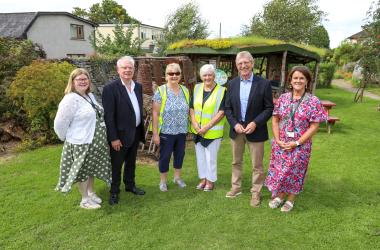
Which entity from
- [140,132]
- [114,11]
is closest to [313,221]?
[140,132]

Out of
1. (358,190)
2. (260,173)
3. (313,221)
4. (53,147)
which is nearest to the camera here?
(313,221)

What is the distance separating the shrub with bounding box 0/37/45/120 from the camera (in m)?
8.04

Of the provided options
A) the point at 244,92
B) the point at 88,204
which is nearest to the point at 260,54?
the point at 244,92

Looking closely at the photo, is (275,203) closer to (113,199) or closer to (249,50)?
(113,199)

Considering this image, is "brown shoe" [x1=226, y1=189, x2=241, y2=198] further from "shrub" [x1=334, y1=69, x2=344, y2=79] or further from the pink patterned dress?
"shrub" [x1=334, y1=69, x2=344, y2=79]

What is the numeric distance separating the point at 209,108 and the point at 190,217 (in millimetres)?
1500

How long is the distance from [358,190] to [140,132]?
11.7 feet

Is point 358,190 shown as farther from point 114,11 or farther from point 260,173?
Answer: point 114,11

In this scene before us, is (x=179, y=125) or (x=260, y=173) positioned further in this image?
(x=179, y=125)

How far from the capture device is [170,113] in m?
4.39

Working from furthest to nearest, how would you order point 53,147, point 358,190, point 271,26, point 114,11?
point 114,11
point 271,26
point 53,147
point 358,190

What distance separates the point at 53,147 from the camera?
736cm

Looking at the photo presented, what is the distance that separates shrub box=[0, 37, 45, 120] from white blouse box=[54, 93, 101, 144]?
533cm

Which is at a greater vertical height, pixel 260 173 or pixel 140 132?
pixel 140 132
